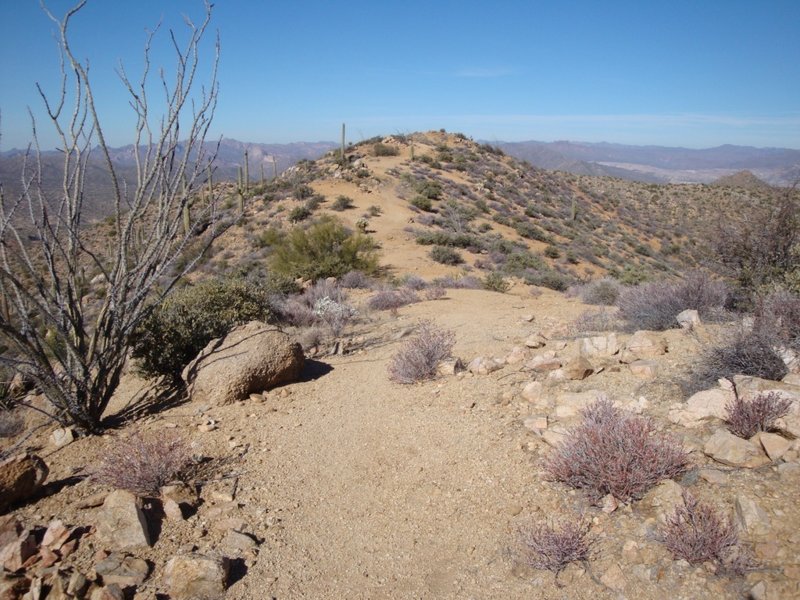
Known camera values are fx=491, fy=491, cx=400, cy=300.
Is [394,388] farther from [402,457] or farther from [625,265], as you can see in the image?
[625,265]

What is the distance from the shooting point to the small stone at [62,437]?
4.31 metres

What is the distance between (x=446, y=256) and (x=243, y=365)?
43.7ft

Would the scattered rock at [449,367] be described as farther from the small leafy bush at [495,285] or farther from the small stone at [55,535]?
the small leafy bush at [495,285]

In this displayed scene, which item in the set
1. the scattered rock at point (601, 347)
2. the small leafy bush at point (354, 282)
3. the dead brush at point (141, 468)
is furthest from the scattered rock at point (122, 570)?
the small leafy bush at point (354, 282)

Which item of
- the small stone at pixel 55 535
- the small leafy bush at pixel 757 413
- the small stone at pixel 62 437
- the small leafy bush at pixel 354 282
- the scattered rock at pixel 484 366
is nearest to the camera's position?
the small stone at pixel 55 535

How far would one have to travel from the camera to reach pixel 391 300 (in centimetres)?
991

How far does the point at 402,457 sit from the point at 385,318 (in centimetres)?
492

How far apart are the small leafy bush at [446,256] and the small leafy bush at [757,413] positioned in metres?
14.6

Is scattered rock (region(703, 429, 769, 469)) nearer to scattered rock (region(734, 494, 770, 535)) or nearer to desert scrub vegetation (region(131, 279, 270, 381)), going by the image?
scattered rock (region(734, 494, 770, 535))

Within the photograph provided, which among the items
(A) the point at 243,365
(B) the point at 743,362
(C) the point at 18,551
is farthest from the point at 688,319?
(C) the point at 18,551

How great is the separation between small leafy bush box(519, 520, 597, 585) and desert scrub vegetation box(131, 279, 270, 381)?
4.30 metres

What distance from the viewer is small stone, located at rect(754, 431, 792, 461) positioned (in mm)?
2902

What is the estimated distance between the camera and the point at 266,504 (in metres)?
3.40

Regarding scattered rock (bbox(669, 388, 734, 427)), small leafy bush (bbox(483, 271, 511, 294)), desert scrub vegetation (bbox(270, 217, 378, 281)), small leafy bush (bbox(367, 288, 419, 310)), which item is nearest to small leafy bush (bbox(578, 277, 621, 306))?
small leafy bush (bbox(483, 271, 511, 294))
